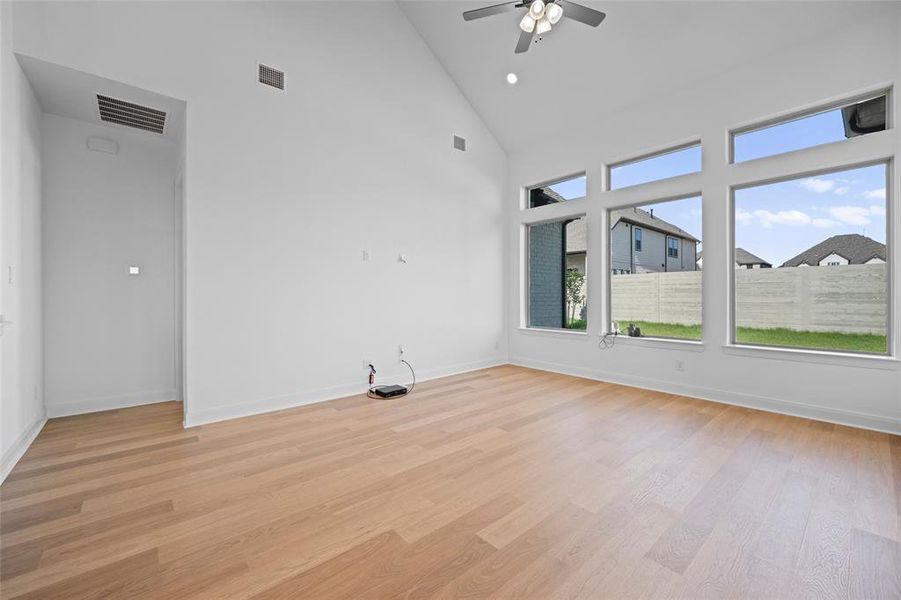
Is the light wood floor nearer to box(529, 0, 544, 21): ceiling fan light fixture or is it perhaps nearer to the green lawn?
the green lawn

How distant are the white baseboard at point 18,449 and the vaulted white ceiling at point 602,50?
592cm

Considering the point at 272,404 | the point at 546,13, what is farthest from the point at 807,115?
the point at 272,404

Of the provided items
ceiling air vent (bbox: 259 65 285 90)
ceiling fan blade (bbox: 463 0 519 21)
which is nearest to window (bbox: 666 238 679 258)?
ceiling fan blade (bbox: 463 0 519 21)

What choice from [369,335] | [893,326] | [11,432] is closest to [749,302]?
[893,326]

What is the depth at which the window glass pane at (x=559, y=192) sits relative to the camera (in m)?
5.50

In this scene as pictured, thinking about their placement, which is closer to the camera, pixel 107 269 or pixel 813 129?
pixel 813 129

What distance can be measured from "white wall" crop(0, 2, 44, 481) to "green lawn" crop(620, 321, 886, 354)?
610cm

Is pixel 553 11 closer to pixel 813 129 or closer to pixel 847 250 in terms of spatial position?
pixel 813 129

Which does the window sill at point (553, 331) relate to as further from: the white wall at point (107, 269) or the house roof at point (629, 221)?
the white wall at point (107, 269)

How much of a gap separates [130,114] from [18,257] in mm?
1672

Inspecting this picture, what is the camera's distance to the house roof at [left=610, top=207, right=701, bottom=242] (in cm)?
460

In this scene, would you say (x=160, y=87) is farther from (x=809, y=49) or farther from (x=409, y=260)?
(x=809, y=49)

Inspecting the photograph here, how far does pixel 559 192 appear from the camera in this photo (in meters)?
5.78

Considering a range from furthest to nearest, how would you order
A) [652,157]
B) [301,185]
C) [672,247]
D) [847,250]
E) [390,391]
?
[652,157] < [672,247] < [390,391] < [301,185] < [847,250]
